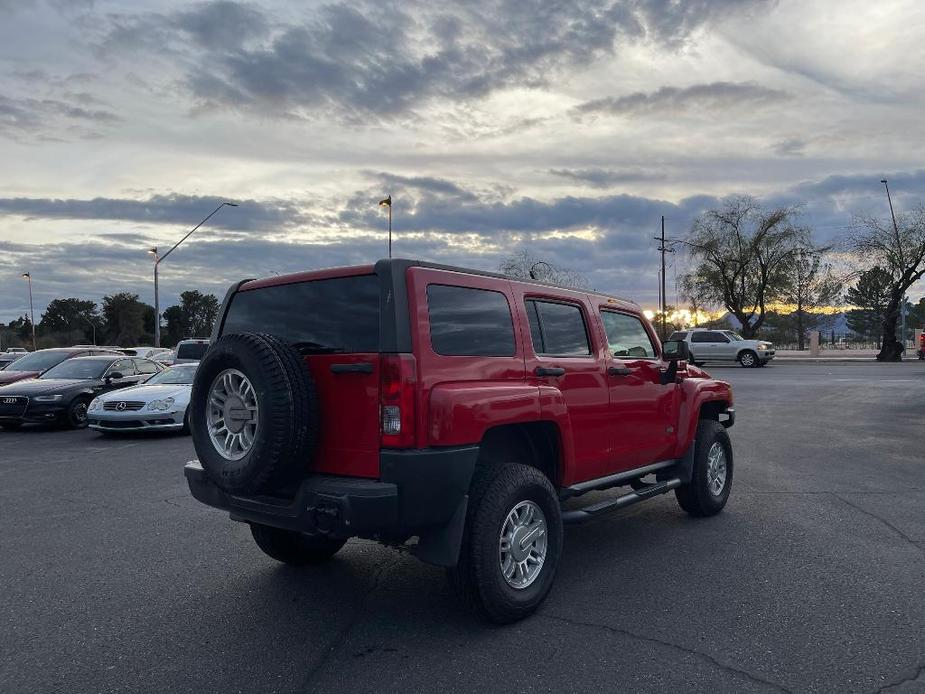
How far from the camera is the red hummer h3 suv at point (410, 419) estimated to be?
12.4 ft

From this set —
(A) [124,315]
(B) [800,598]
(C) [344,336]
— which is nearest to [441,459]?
(C) [344,336]

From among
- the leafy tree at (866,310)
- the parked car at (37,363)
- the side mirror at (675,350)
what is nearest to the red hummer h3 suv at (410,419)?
the side mirror at (675,350)

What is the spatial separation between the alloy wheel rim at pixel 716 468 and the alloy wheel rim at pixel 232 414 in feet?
13.4

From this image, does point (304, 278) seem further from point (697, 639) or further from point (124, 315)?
point (124, 315)

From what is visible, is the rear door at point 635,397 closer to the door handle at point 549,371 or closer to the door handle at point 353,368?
the door handle at point 549,371

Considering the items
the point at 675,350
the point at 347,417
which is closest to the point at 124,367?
the point at 675,350

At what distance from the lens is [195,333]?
303 ft

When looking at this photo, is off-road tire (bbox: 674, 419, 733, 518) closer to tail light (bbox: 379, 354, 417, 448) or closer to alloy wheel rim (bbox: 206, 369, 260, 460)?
tail light (bbox: 379, 354, 417, 448)

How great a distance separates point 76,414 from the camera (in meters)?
14.0

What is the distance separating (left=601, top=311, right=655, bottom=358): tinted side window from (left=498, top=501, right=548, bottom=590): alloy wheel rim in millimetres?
1576

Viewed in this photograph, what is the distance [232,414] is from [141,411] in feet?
29.2

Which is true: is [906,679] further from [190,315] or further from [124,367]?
[190,315]

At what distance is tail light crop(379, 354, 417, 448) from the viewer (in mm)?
3738

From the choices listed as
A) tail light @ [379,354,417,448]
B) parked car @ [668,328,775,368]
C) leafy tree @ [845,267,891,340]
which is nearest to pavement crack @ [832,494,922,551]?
tail light @ [379,354,417,448]
